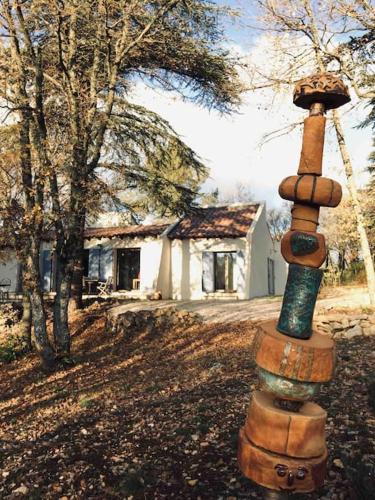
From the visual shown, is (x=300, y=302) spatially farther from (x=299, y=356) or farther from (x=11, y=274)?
(x=11, y=274)

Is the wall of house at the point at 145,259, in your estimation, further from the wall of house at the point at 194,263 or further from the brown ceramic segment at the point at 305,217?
the brown ceramic segment at the point at 305,217

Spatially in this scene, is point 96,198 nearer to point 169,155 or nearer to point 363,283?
point 169,155

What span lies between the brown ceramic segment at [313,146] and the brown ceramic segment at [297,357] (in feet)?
2.20

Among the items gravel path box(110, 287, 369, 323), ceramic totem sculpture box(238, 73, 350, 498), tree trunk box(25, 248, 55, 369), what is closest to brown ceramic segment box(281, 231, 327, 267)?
ceramic totem sculpture box(238, 73, 350, 498)

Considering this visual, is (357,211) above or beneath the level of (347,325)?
above

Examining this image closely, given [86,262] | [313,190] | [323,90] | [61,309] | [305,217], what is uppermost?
[323,90]

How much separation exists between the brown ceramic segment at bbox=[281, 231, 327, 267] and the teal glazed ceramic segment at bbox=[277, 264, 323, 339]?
2 centimetres

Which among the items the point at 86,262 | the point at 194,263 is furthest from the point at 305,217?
the point at 86,262

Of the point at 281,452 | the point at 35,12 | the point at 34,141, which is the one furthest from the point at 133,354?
the point at 281,452

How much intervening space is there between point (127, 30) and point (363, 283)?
2125cm

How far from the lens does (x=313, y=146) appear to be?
5.47ft

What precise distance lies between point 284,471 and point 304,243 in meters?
0.83

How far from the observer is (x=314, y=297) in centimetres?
162

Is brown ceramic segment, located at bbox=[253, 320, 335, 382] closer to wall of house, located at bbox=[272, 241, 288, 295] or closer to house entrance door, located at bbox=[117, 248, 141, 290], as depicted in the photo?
house entrance door, located at bbox=[117, 248, 141, 290]
